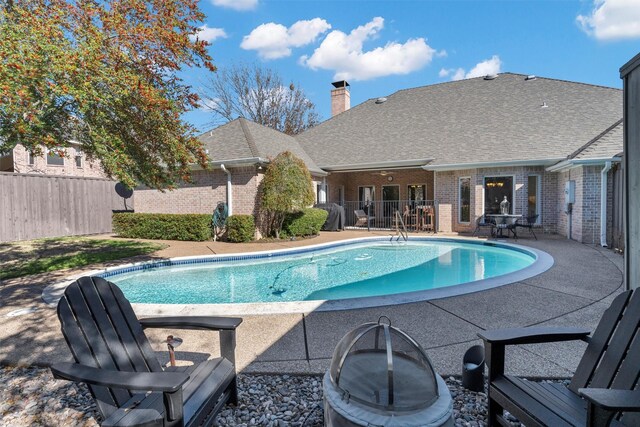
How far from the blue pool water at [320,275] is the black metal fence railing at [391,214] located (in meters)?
3.79

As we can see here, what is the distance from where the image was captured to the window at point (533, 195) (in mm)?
13273

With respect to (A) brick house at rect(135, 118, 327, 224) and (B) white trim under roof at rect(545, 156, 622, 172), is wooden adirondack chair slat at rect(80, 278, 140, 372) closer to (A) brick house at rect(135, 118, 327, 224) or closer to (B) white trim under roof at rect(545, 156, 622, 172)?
(A) brick house at rect(135, 118, 327, 224)

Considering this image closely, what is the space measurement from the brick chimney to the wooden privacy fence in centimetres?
1346

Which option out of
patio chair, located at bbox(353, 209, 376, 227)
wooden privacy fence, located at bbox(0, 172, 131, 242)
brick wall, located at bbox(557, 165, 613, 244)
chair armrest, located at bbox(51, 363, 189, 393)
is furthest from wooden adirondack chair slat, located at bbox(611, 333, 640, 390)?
wooden privacy fence, located at bbox(0, 172, 131, 242)

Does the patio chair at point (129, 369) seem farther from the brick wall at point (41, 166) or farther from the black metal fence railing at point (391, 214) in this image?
the brick wall at point (41, 166)

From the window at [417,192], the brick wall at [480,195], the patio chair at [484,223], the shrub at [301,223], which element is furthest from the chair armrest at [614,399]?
the window at [417,192]

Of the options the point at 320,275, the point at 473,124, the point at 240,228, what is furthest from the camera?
the point at 473,124

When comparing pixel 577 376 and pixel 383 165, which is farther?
pixel 383 165

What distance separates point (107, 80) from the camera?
585 cm

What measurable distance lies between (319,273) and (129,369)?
682cm

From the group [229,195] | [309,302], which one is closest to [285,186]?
[229,195]

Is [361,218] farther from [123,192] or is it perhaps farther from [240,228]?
[123,192]

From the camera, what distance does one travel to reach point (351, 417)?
63.2 inches

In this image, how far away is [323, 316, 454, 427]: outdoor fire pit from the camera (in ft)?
5.23
